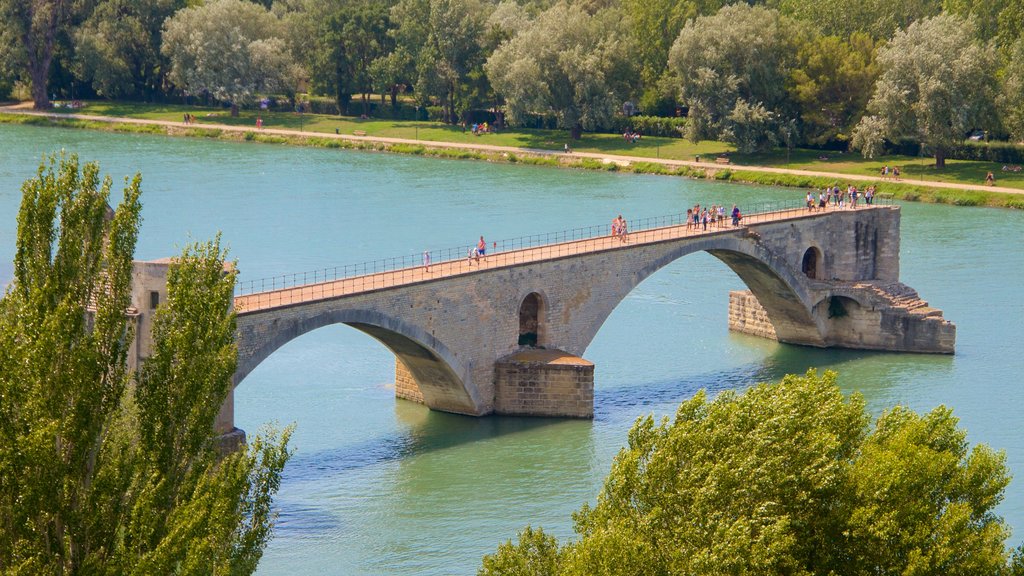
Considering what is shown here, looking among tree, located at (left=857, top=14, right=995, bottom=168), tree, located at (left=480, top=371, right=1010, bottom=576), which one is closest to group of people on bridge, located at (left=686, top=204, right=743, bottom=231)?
tree, located at (left=480, top=371, right=1010, bottom=576)

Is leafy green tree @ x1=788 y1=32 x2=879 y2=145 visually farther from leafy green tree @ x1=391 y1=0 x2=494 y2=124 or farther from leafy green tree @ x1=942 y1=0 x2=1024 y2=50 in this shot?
leafy green tree @ x1=391 y1=0 x2=494 y2=124

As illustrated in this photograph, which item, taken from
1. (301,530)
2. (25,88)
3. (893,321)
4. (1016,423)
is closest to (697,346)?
(893,321)

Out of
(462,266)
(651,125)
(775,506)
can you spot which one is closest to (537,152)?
(651,125)

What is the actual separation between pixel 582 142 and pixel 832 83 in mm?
20305

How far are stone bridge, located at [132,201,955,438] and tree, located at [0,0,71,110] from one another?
85.2 meters

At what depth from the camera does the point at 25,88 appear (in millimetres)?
144500

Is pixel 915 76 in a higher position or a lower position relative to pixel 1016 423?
higher

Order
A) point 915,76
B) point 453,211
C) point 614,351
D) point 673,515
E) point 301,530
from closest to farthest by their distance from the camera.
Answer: point 673,515, point 301,530, point 614,351, point 453,211, point 915,76

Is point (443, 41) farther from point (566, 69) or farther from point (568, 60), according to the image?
point (568, 60)

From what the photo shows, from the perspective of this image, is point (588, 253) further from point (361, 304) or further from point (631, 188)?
point (631, 188)

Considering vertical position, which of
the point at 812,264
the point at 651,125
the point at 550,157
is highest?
the point at 651,125

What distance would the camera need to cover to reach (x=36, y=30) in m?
136

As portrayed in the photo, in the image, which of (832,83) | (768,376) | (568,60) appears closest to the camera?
(768,376)

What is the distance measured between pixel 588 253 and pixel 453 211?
3612cm
